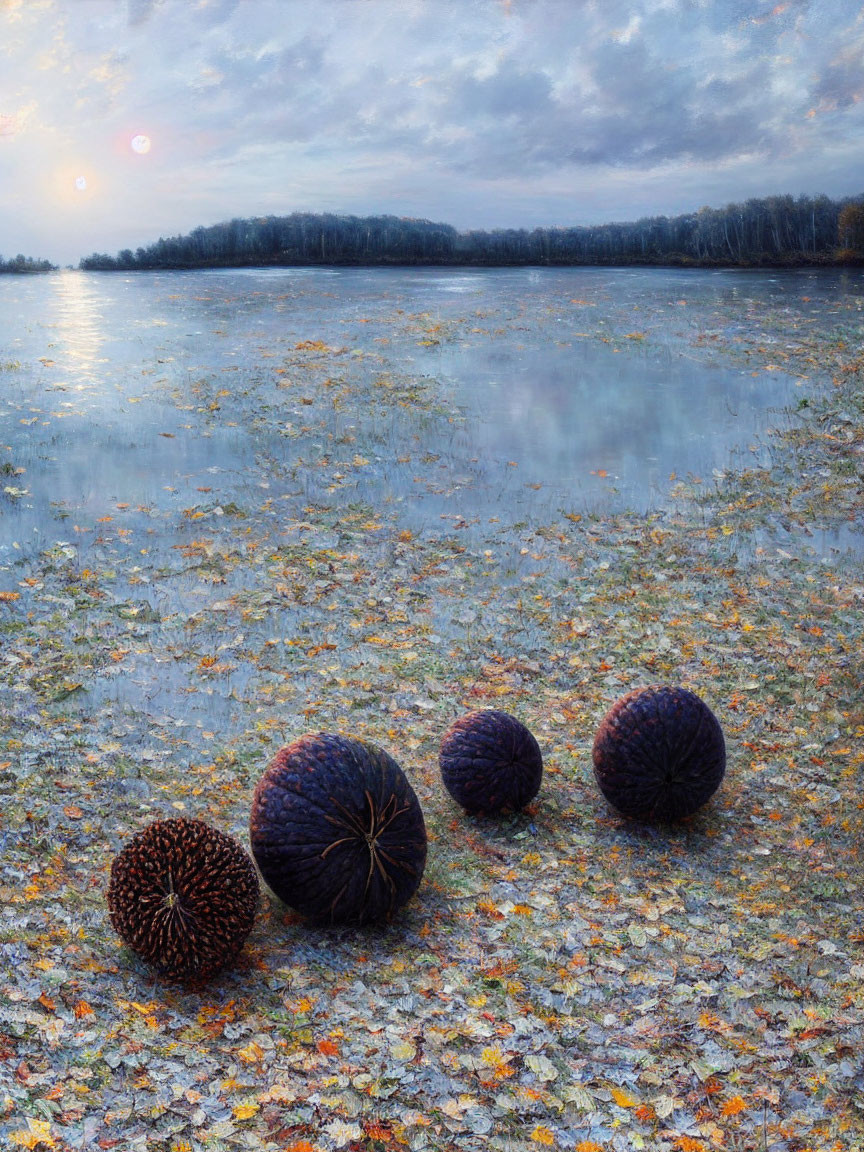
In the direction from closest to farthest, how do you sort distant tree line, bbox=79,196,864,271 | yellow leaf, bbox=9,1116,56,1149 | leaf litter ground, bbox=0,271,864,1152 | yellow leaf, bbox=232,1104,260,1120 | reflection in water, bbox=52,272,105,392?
yellow leaf, bbox=9,1116,56,1149, yellow leaf, bbox=232,1104,260,1120, leaf litter ground, bbox=0,271,864,1152, reflection in water, bbox=52,272,105,392, distant tree line, bbox=79,196,864,271

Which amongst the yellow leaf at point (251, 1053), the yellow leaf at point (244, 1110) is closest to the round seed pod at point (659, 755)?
the yellow leaf at point (251, 1053)

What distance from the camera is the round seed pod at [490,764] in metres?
7.89

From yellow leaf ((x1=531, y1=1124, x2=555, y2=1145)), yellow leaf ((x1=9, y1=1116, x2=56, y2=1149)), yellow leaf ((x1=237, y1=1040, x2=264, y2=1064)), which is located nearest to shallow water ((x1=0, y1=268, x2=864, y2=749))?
yellow leaf ((x1=237, y1=1040, x2=264, y2=1064))

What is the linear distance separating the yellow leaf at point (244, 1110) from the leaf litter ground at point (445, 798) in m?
0.01

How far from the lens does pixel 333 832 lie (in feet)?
20.7

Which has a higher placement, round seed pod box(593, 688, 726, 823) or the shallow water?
the shallow water

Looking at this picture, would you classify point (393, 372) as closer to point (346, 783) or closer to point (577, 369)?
point (577, 369)

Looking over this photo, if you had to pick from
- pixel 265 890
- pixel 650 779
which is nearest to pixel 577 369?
pixel 650 779

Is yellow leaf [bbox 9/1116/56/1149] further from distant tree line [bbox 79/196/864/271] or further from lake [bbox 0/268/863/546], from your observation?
distant tree line [bbox 79/196/864/271]

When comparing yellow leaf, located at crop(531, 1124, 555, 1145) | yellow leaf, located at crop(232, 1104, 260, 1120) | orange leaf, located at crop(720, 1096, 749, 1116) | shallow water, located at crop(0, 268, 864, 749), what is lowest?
orange leaf, located at crop(720, 1096, 749, 1116)

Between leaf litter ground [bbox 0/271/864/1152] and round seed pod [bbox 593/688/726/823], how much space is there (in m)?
0.32

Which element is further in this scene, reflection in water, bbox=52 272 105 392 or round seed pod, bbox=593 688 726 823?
reflection in water, bbox=52 272 105 392

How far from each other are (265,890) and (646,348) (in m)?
20.0

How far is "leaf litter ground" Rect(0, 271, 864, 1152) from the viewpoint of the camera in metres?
5.20
